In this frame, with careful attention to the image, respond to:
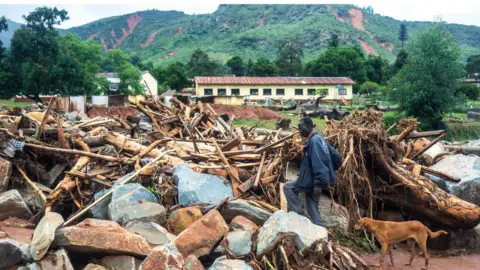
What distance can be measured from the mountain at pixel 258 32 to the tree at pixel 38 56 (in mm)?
57606

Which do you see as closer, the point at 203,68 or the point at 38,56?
the point at 38,56

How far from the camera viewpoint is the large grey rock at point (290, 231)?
5.20 metres

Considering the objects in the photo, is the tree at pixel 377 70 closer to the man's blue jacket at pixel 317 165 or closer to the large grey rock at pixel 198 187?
the large grey rock at pixel 198 187

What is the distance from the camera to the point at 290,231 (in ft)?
17.1

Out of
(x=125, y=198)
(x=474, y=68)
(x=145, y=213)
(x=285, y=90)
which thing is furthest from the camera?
(x=474, y=68)

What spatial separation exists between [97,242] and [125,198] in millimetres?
1331

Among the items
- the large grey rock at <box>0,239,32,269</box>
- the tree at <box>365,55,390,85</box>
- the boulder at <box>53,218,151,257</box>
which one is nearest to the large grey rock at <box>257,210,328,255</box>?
the boulder at <box>53,218,151,257</box>

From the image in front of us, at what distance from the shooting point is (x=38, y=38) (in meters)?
33.1

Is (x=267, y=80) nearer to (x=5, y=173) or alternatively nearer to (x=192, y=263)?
(x=5, y=173)

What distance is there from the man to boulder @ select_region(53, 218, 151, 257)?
6.65 ft

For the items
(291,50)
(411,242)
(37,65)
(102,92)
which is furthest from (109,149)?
(291,50)

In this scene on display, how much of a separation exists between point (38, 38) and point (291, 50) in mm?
42962

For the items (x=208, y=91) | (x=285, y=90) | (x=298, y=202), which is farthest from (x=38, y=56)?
(x=298, y=202)

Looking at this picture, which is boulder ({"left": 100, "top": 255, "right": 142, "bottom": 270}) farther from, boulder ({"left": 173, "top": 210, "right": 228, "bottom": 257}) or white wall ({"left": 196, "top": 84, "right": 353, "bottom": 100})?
white wall ({"left": 196, "top": 84, "right": 353, "bottom": 100})
